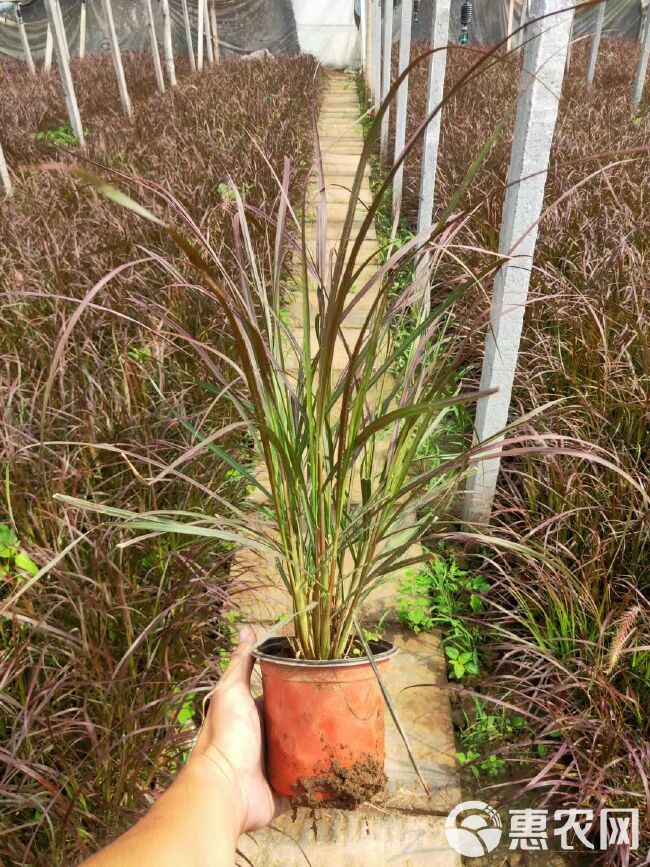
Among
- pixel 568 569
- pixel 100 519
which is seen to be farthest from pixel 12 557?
pixel 568 569

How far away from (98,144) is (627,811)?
217 inches

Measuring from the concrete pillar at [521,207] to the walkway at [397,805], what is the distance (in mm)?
463

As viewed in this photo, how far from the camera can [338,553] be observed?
1213mm

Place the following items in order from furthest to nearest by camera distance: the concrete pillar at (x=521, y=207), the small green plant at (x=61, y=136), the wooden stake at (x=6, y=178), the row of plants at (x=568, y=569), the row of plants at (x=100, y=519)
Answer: the small green plant at (x=61, y=136) → the wooden stake at (x=6, y=178) → the concrete pillar at (x=521, y=207) → the row of plants at (x=568, y=569) → the row of plants at (x=100, y=519)

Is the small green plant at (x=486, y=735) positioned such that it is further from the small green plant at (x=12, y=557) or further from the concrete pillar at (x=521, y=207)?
the small green plant at (x=12, y=557)

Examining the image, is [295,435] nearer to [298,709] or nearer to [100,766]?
[298,709]

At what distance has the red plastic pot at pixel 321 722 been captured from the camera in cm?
115

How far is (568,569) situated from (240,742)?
0.83 m

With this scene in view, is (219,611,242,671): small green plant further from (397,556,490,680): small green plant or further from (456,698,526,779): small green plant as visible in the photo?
(456,698,526,779): small green plant

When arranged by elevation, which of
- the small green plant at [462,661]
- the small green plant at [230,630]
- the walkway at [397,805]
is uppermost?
the small green plant at [230,630]

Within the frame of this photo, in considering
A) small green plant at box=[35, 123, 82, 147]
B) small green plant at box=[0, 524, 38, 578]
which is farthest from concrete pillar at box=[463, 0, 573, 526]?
small green plant at box=[35, 123, 82, 147]

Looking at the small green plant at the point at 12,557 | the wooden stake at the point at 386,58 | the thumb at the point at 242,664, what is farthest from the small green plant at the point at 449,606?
the wooden stake at the point at 386,58

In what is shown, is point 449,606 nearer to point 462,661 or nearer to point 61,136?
point 462,661

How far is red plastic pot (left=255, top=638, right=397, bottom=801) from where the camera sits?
1147 mm
